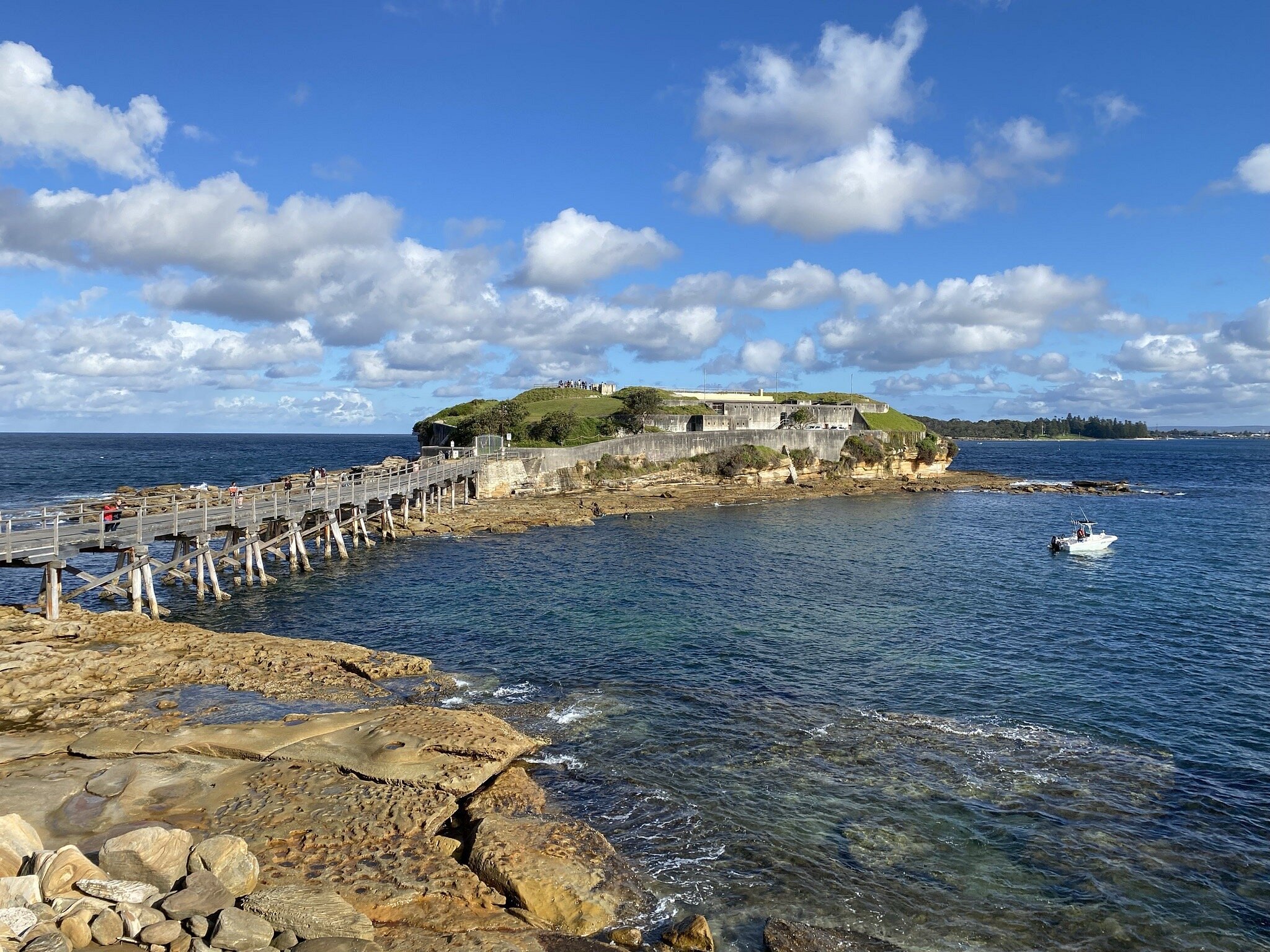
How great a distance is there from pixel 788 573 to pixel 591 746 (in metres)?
20.8

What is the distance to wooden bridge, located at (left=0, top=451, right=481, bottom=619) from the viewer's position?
22891mm

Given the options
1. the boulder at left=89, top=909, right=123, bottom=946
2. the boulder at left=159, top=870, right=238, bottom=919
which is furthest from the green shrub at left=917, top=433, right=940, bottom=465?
the boulder at left=89, top=909, right=123, bottom=946

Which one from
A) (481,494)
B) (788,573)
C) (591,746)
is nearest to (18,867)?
(591,746)

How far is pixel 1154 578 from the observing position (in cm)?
3459

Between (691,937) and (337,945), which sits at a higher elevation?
(337,945)

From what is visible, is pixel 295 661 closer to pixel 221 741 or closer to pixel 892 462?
pixel 221 741

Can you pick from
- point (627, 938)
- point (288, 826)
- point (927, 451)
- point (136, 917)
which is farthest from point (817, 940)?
point (927, 451)

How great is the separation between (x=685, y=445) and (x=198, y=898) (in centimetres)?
6158

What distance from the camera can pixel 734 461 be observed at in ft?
229

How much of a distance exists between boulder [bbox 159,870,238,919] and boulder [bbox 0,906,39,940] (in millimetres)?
1200

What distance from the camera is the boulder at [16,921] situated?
292 inches

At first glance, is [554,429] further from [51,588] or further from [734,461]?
[51,588]

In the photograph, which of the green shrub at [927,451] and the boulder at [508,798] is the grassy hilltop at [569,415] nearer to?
the green shrub at [927,451]

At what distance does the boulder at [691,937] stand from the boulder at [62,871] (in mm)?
6786
